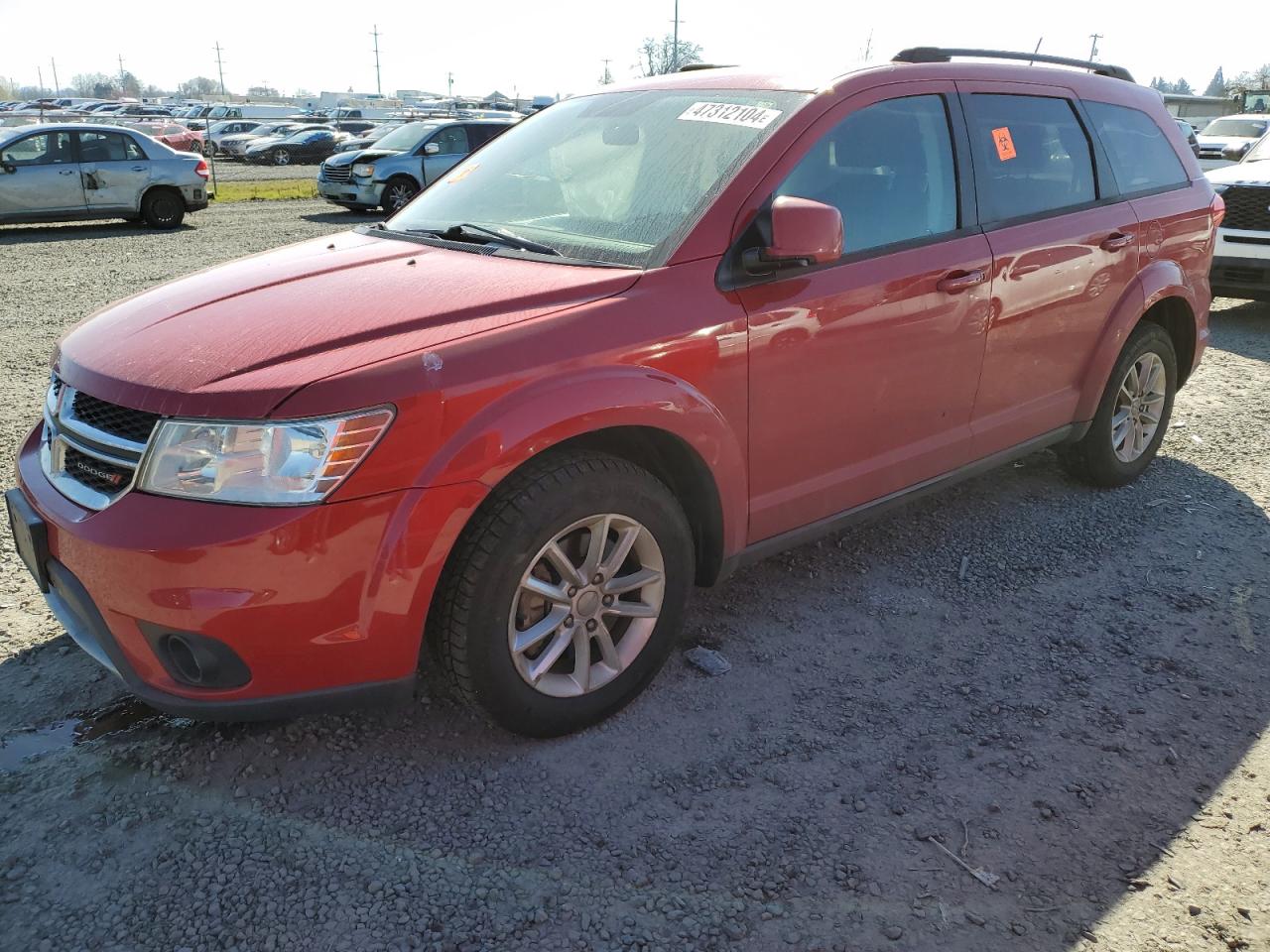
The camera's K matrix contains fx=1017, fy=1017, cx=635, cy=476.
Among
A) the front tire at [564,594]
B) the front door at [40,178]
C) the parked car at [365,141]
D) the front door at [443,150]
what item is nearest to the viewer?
the front tire at [564,594]

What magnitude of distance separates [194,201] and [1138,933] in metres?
15.7

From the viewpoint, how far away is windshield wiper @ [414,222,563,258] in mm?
3150

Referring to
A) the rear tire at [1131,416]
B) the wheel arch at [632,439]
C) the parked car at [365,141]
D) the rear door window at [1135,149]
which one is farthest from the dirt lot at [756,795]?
the parked car at [365,141]

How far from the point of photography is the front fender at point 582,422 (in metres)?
2.47

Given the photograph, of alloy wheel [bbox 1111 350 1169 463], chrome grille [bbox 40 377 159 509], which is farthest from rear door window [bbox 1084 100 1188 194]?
chrome grille [bbox 40 377 159 509]

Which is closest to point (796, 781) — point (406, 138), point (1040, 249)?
point (1040, 249)

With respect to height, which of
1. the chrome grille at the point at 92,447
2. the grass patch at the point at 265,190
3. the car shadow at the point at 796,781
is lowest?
the grass patch at the point at 265,190

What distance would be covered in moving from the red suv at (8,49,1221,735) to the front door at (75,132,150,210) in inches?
495

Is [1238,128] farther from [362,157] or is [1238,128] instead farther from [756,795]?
[756,795]

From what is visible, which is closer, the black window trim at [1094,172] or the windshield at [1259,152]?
the black window trim at [1094,172]

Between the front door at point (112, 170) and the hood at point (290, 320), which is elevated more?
the hood at point (290, 320)

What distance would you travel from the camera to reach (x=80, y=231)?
14633 mm

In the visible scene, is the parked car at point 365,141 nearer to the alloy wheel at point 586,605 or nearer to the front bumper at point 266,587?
the alloy wheel at point 586,605

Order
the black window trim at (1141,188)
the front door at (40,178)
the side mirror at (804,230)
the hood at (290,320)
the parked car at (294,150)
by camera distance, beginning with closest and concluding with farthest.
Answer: the hood at (290,320) < the side mirror at (804,230) < the black window trim at (1141,188) < the front door at (40,178) < the parked car at (294,150)
